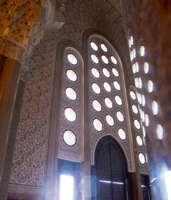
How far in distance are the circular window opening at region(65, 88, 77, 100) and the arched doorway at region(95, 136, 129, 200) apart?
1.78m

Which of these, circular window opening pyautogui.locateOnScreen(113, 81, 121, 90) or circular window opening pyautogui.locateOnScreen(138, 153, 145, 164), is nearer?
circular window opening pyautogui.locateOnScreen(138, 153, 145, 164)

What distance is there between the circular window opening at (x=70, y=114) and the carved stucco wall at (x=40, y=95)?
0.82 m

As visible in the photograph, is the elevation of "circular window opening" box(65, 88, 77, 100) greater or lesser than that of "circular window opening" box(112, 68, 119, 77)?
lesser

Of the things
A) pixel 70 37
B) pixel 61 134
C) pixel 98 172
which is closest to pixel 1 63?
pixel 61 134

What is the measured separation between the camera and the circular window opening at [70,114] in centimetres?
618

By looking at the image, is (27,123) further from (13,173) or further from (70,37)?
(70,37)

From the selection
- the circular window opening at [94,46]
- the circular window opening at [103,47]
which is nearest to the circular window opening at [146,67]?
the circular window opening at [94,46]

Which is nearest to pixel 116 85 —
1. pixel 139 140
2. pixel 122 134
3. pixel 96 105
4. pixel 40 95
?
pixel 96 105

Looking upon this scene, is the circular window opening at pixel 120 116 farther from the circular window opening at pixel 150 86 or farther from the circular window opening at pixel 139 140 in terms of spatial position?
the circular window opening at pixel 150 86

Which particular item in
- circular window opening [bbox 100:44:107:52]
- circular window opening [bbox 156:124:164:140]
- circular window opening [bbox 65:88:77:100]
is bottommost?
circular window opening [bbox 156:124:164:140]

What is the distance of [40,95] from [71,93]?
1.42m

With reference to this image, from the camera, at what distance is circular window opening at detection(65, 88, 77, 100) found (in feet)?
21.6

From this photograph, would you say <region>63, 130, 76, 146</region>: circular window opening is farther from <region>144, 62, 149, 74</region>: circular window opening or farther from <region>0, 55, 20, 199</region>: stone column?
<region>144, 62, 149, 74</region>: circular window opening

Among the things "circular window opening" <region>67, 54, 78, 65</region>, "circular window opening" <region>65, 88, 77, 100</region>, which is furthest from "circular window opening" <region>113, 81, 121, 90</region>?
"circular window opening" <region>65, 88, 77, 100</region>
